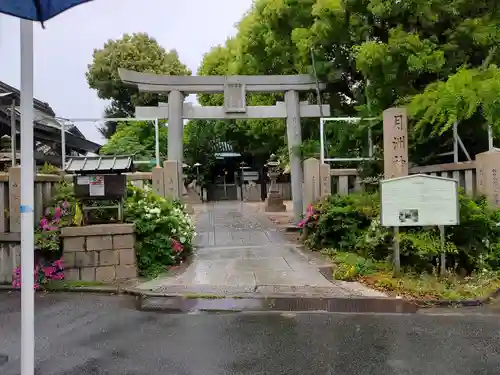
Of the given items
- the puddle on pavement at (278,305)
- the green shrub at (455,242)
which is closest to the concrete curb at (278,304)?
the puddle on pavement at (278,305)

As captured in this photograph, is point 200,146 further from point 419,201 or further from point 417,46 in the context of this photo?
point 419,201

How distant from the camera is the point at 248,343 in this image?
172 inches

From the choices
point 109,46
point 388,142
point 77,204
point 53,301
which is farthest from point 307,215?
point 109,46

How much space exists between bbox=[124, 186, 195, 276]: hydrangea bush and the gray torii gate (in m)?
5.24

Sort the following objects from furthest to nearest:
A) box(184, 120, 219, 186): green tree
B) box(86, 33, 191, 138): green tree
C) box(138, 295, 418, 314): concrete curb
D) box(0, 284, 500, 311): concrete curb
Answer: box(184, 120, 219, 186): green tree < box(86, 33, 191, 138): green tree < box(0, 284, 500, 311): concrete curb < box(138, 295, 418, 314): concrete curb

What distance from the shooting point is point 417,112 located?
7.83 m

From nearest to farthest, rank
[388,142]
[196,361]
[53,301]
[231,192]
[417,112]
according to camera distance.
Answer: [196,361]
[53,301]
[417,112]
[388,142]
[231,192]

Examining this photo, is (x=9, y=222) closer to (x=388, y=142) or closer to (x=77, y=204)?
(x=77, y=204)

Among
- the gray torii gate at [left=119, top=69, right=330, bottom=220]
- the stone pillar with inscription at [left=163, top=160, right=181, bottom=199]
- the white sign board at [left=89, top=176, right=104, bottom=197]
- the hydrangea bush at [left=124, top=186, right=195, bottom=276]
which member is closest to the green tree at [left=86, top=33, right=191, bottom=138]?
the gray torii gate at [left=119, top=69, right=330, bottom=220]

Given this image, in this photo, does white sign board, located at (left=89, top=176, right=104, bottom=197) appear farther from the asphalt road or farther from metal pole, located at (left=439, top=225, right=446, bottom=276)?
metal pole, located at (left=439, top=225, right=446, bottom=276)

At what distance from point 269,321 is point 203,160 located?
29403 mm

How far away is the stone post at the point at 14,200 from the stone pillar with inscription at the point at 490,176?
743 centimetres

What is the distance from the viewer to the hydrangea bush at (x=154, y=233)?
23.9 feet

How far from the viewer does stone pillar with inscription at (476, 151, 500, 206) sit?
24.6ft
